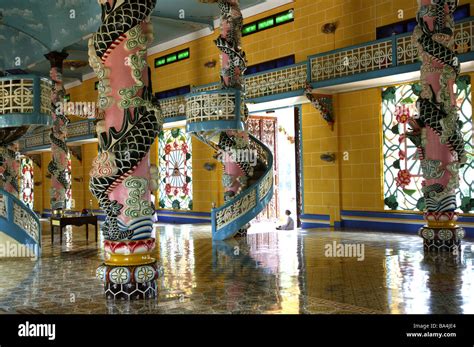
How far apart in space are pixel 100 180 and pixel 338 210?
9.59 m

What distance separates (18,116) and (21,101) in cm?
31

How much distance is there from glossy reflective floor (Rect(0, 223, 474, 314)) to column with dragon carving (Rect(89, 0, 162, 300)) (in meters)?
0.39

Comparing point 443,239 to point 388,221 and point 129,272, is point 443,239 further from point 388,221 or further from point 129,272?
point 129,272

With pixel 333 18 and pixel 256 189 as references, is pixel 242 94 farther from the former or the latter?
pixel 333 18

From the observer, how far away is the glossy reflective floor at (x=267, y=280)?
242 inches

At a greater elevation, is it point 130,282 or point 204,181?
point 204,181

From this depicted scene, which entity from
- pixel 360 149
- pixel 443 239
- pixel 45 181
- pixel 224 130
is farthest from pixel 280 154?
pixel 45 181

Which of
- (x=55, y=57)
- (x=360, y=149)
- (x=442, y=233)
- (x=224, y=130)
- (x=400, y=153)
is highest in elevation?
(x=55, y=57)

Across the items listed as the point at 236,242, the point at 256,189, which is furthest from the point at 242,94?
the point at 236,242

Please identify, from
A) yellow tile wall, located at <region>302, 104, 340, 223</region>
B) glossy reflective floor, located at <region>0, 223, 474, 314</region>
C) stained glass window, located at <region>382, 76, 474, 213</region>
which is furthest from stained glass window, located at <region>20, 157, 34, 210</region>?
stained glass window, located at <region>382, 76, 474, 213</region>

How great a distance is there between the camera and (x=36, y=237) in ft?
37.0

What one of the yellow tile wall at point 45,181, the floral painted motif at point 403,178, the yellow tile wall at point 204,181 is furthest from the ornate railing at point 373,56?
the yellow tile wall at point 45,181

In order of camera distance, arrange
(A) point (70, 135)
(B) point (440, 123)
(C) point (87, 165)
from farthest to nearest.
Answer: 1. (C) point (87, 165)
2. (A) point (70, 135)
3. (B) point (440, 123)

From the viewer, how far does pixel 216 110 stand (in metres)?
12.5
